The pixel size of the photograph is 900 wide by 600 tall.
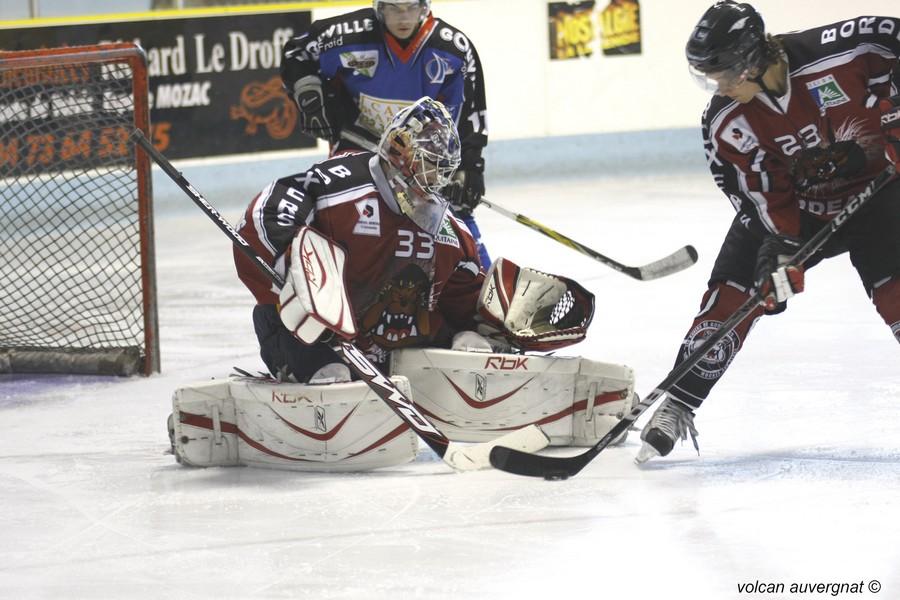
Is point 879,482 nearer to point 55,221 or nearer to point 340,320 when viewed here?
point 340,320

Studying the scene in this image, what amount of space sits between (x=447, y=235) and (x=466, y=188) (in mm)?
579

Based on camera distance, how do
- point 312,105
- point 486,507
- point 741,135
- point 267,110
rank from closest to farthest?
1. point 486,507
2. point 741,135
3. point 312,105
4. point 267,110

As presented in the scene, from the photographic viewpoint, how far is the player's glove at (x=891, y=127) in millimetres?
2812

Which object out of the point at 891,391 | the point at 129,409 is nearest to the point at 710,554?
the point at 891,391

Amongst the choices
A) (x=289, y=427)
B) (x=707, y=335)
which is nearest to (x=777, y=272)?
(x=707, y=335)

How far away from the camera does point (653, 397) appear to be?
295 centimetres

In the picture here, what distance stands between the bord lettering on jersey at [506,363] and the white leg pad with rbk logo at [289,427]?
10.5 inches

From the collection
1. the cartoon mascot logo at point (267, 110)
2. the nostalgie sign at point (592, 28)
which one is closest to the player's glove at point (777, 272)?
the cartoon mascot logo at point (267, 110)

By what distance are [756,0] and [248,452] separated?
5791 millimetres

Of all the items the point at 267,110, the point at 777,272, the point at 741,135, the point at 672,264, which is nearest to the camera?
the point at 777,272

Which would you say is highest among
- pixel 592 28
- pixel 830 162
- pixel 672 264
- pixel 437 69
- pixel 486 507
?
pixel 592 28

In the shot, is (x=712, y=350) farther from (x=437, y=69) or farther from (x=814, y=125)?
(x=437, y=69)

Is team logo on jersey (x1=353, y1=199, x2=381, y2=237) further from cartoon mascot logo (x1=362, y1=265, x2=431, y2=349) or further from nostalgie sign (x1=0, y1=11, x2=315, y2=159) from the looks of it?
nostalgie sign (x1=0, y1=11, x2=315, y2=159)

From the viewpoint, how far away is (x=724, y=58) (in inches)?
110
